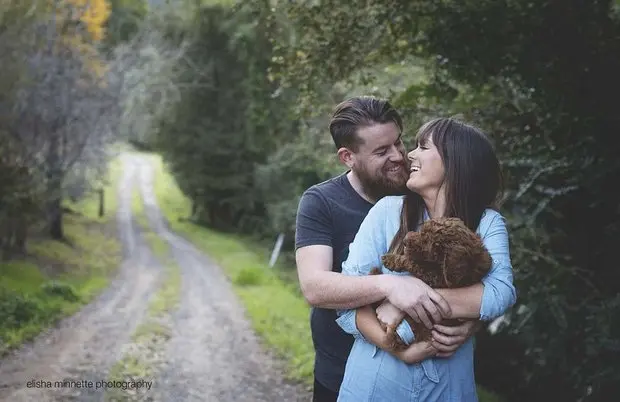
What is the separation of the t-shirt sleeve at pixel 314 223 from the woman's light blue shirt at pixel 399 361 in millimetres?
306

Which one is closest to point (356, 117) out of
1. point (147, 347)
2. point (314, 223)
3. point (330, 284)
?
point (314, 223)

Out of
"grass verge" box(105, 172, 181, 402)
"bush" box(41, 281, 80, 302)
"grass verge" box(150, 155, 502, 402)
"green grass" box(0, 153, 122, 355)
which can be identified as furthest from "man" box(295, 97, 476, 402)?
"bush" box(41, 281, 80, 302)

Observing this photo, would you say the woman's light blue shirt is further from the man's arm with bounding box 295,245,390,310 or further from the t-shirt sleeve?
the t-shirt sleeve

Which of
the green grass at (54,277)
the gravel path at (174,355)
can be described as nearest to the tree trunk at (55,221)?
the green grass at (54,277)

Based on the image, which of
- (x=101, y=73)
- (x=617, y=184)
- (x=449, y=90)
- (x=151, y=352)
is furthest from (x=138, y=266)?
(x=617, y=184)

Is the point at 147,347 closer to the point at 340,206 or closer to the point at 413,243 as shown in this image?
the point at 340,206

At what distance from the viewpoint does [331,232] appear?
259 cm

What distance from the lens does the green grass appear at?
10.4 meters

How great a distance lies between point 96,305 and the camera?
13.7 meters

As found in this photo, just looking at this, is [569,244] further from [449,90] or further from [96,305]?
[96,305]

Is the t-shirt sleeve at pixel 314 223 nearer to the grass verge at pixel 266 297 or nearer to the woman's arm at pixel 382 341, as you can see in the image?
the woman's arm at pixel 382 341

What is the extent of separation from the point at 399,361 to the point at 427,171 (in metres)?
0.65

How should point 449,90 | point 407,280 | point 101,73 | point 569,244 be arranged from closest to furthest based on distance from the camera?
point 407,280 < point 569,244 < point 449,90 < point 101,73

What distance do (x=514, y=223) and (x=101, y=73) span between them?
60.0ft
